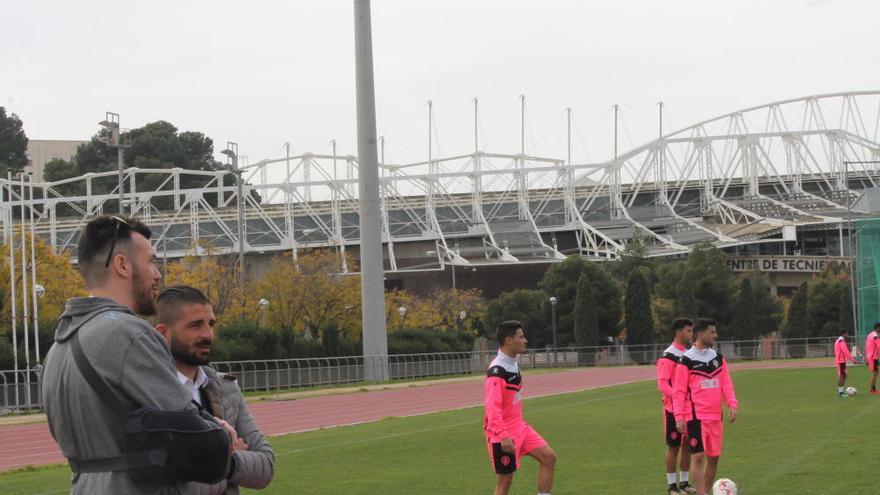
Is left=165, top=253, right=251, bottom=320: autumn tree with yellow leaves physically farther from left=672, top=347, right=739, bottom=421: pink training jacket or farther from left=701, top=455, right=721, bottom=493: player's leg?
left=701, top=455, right=721, bottom=493: player's leg

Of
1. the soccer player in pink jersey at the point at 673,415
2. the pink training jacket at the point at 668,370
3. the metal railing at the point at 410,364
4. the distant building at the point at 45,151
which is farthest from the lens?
the distant building at the point at 45,151

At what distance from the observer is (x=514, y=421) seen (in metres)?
12.1

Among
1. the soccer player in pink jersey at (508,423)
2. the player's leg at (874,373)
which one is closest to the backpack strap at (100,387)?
the soccer player in pink jersey at (508,423)

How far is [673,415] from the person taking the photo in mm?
15062

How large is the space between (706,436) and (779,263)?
116 meters

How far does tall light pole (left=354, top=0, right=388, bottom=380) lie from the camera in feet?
187

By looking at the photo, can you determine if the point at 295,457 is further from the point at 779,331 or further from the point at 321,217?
the point at 321,217

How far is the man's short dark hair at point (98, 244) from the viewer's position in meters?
4.48

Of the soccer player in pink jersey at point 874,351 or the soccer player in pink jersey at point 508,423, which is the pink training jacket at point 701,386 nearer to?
the soccer player in pink jersey at point 508,423

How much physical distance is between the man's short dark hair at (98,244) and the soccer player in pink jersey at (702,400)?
406 inches

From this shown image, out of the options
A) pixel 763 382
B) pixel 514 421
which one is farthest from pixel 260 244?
pixel 514 421

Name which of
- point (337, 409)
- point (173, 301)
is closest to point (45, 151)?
point (337, 409)

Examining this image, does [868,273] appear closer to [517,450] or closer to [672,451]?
[672,451]

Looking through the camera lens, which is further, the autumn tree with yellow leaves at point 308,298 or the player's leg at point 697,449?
the autumn tree with yellow leaves at point 308,298
